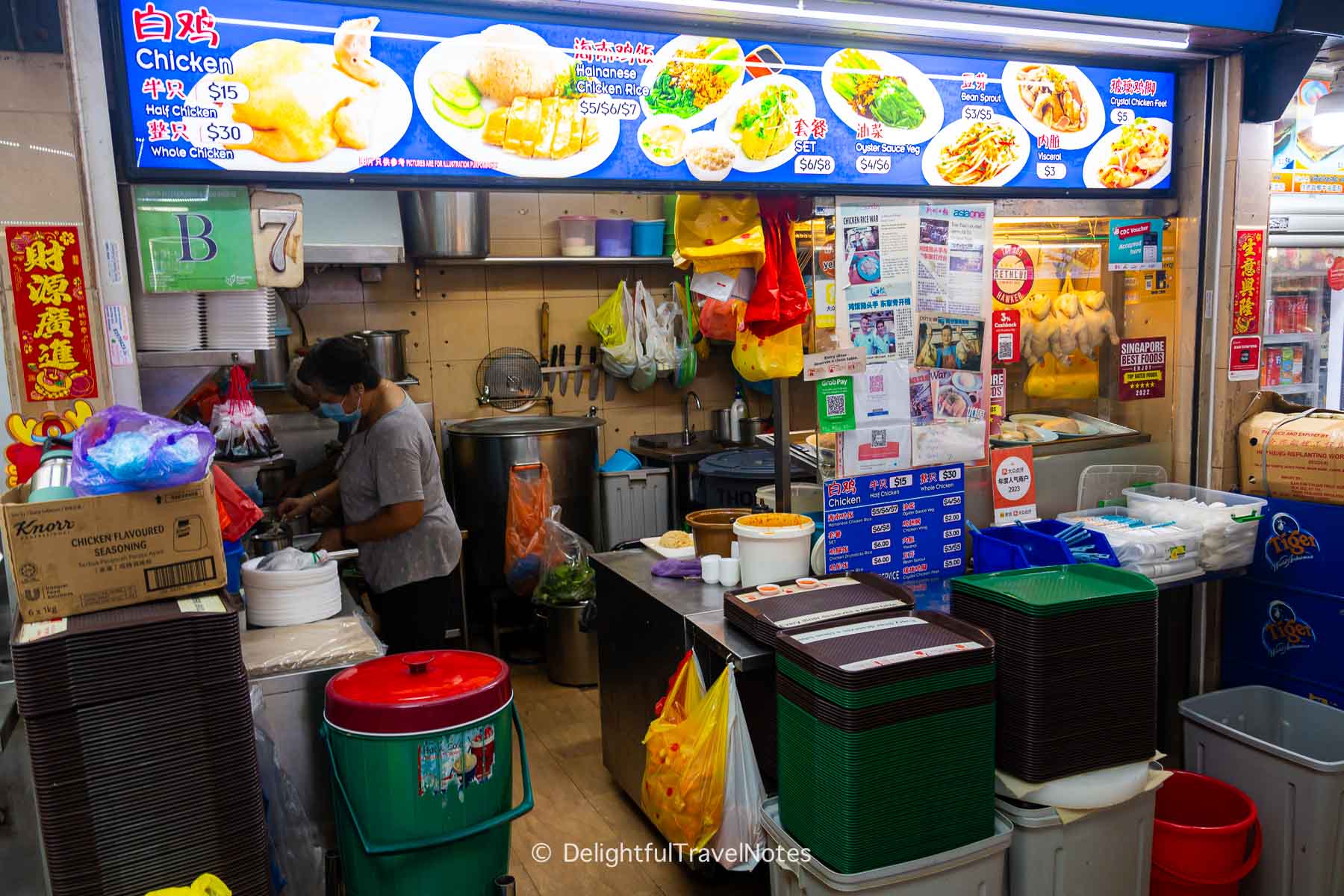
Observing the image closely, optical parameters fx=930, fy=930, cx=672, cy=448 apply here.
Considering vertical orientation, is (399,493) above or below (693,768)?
above

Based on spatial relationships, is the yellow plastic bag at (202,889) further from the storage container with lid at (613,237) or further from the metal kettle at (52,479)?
the storage container with lid at (613,237)

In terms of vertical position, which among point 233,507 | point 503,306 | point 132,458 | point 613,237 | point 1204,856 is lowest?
point 1204,856

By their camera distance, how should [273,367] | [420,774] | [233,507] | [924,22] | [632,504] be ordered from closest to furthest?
[420,774]
[233,507]
[924,22]
[273,367]
[632,504]

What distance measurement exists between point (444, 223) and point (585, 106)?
110 inches

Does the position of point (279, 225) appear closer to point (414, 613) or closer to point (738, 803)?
point (414, 613)

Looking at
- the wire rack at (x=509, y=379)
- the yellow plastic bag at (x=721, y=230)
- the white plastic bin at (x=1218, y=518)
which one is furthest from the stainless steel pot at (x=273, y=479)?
the white plastic bin at (x=1218, y=518)

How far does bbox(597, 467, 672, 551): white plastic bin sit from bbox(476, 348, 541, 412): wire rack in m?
0.76

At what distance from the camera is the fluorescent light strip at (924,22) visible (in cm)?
259

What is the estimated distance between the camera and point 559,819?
3396 millimetres

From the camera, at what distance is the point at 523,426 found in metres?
5.30

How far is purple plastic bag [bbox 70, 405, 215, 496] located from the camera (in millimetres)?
1854

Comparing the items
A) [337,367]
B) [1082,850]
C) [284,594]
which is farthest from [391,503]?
[1082,850]

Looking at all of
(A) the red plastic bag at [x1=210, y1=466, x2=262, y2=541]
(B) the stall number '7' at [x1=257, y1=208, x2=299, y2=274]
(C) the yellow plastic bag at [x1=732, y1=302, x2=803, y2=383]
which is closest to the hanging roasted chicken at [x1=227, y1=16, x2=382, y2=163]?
(B) the stall number '7' at [x1=257, y1=208, x2=299, y2=274]

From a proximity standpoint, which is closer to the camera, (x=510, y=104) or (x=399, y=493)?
(x=510, y=104)
